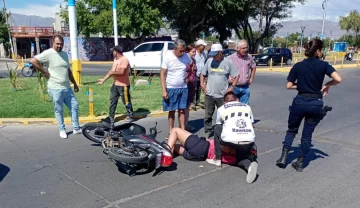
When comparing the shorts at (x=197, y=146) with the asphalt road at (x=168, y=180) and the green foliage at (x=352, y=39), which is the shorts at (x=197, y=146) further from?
the green foliage at (x=352, y=39)

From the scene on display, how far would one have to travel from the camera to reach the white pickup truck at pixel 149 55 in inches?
669

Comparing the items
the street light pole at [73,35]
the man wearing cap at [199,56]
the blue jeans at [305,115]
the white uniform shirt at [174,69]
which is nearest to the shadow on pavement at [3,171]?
the white uniform shirt at [174,69]

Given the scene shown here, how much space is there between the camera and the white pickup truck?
55.8ft

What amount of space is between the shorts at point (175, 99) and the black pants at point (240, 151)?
1398 millimetres

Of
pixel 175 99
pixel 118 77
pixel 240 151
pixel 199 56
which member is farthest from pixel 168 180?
pixel 199 56

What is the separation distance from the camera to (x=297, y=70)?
4.21m

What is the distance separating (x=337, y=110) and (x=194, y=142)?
5903 mm

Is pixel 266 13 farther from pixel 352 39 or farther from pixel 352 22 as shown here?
pixel 352 39

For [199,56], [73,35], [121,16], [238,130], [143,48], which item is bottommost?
[238,130]

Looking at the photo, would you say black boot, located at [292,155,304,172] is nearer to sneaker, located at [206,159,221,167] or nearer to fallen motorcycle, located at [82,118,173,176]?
sneaker, located at [206,159,221,167]

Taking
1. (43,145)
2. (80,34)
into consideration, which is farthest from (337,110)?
(80,34)

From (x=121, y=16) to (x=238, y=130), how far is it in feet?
83.9

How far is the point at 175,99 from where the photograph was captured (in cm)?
568

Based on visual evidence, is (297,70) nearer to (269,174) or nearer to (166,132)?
(269,174)
